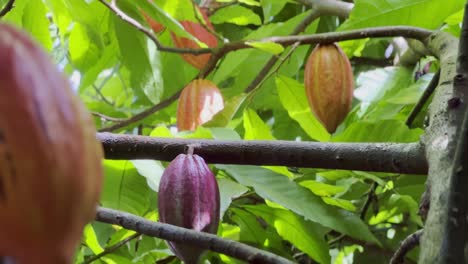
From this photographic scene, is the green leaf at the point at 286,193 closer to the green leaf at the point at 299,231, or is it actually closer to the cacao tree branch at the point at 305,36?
the green leaf at the point at 299,231

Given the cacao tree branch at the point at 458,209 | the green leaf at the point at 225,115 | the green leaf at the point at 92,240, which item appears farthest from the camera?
the green leaf at the point at 225,115

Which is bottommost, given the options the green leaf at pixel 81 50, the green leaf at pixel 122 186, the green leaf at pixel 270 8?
the green leaf at pixel 122 186

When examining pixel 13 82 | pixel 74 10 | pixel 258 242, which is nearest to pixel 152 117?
pixel 258 242

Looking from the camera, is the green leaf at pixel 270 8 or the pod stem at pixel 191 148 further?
the green leaf at pixel 270 8

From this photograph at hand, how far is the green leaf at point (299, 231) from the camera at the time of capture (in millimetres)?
946

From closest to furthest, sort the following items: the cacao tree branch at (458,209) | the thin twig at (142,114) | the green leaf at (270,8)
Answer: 1. the cacao tree branch at (458,209)
2. the thin twig at (142,114)
3. the green leaf at (270,8)

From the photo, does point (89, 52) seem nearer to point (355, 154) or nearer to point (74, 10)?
point (74, 10)

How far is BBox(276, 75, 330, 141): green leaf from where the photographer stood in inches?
45.1

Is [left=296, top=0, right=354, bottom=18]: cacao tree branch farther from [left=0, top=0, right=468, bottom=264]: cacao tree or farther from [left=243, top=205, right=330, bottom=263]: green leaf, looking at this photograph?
[left=243, top=205, right=330, bottom=263]: green leaf

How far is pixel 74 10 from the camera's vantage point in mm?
775

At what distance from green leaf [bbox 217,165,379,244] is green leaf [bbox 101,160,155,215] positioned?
12cm

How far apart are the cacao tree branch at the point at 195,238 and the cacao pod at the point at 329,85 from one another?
0.45m

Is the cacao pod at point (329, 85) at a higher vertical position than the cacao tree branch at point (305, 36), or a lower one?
lower

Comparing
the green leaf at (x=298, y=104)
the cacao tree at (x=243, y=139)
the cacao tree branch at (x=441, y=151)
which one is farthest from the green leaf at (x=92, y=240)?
the cacao tree branch at (x=441, y=151)
